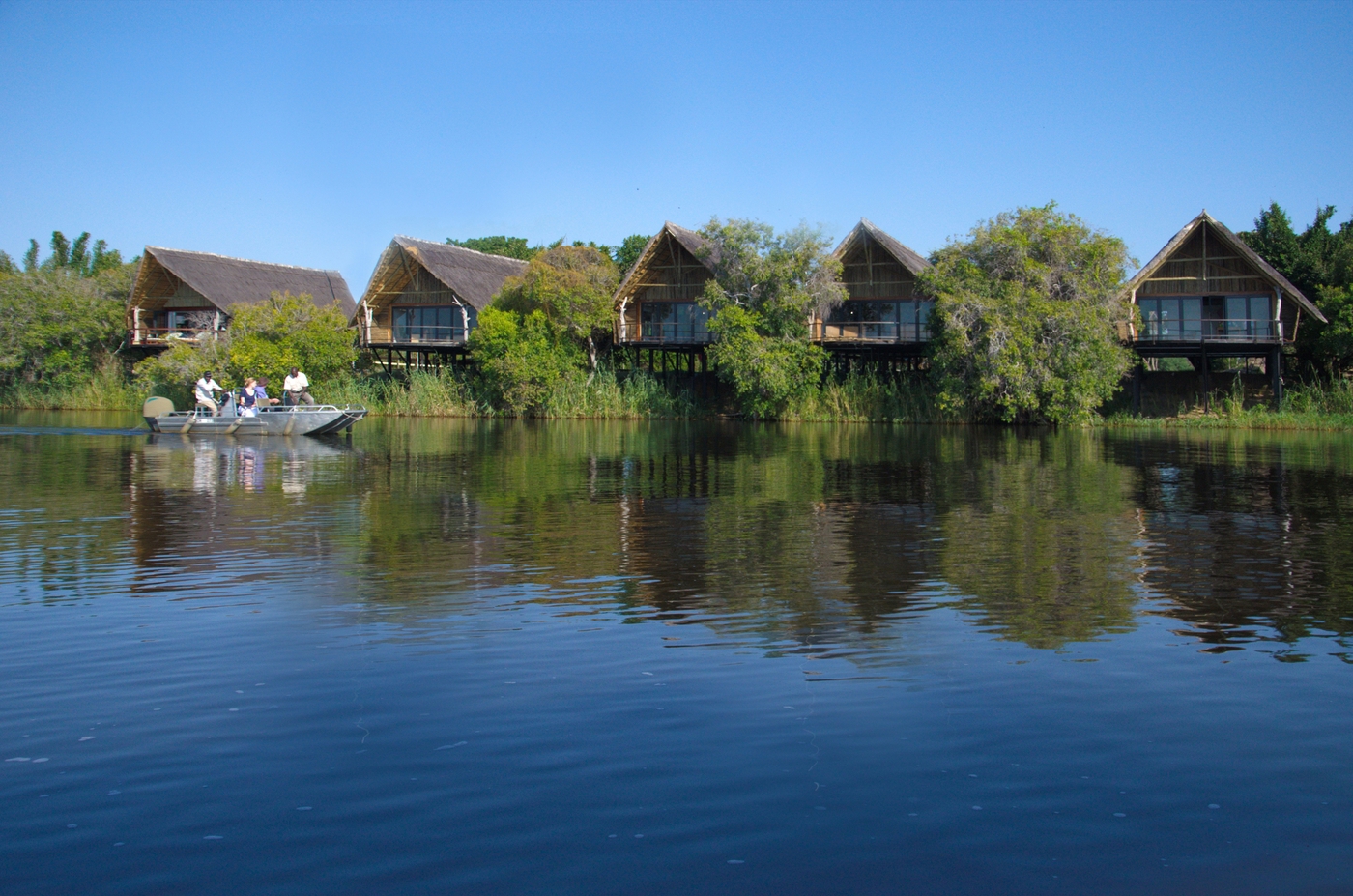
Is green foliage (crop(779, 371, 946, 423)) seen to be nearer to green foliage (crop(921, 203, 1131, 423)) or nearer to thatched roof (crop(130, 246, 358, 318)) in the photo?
green foliage (crop(921, 203, 1131, 423))

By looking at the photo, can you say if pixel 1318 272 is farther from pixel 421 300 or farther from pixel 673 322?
pixel 421 300

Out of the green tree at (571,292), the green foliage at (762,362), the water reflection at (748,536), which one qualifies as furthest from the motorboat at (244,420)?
the green tree at (571,292)

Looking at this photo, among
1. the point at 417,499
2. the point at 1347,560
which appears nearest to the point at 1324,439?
the point at 1347,560

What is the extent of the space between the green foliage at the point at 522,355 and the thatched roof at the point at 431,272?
9.86 ft

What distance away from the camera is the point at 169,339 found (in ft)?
138

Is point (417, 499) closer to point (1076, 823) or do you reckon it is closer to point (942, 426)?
point (1076, 823)

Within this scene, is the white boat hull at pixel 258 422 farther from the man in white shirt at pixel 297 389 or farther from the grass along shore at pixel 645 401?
the grass along shore at pixel 645 401

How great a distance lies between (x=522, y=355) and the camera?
3966 centimetres

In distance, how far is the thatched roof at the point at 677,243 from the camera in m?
37.9

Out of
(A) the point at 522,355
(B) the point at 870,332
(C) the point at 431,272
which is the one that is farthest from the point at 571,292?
(B) the point at 870,332

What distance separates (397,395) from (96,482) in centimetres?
2634

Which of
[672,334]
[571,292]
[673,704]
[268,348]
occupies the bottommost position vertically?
[673,704]

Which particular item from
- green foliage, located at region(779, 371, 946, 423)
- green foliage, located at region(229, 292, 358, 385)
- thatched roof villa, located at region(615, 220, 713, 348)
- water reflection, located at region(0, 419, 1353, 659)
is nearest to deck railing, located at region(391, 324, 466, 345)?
green foliage, located at region(229, 292, 358, 385)

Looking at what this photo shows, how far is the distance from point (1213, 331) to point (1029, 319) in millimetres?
7746
